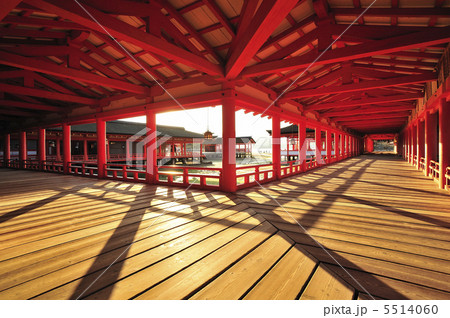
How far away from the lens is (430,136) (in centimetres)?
845

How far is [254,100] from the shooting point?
23.0 feet

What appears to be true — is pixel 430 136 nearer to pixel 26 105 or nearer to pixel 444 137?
pixel 444 137

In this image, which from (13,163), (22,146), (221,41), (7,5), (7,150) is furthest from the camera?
(7,150)

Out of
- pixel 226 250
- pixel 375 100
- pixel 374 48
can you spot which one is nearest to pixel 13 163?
pixel 226 250

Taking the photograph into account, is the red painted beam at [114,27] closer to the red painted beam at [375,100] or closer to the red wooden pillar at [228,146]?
the red wooden pillar at [228,146]

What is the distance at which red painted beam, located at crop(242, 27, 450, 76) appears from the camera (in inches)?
144

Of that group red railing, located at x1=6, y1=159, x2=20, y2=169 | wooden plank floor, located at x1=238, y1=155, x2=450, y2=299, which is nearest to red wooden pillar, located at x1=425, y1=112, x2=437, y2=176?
wooden plank floor, located at x1=238, y1=155, x2=450, y2=299

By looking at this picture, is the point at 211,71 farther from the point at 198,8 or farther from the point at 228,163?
the point at 228,163

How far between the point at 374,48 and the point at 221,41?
11.3ft

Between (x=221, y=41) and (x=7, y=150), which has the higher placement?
(x=221, y=41)

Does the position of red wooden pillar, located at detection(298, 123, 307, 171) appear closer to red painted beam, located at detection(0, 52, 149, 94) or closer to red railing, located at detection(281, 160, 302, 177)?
red railing, located at detection(281, 160, 302, 177)

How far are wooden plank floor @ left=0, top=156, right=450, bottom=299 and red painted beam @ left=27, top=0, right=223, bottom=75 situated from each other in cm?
319
